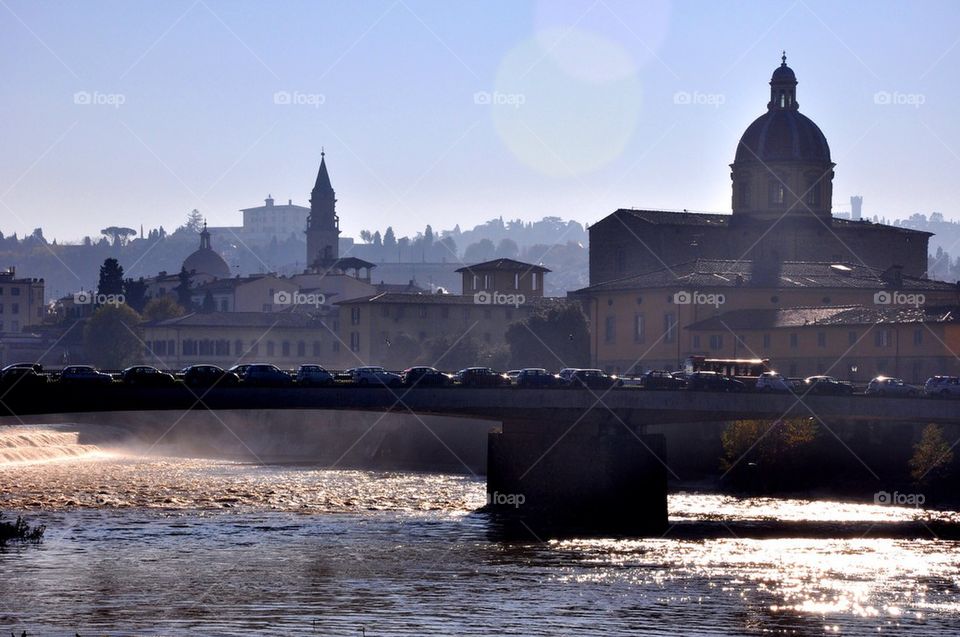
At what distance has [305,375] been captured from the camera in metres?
78.0

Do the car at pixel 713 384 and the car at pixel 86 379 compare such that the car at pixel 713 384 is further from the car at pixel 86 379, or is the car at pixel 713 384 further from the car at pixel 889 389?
the car at pixel 86 379

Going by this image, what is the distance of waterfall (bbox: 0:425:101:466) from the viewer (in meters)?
105

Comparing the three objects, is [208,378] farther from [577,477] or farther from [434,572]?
[434,572]

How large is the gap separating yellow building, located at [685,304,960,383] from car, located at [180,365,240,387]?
4892 cm

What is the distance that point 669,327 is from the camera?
424 ft

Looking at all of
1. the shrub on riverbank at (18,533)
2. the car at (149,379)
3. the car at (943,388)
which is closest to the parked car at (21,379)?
the car at (149,379)

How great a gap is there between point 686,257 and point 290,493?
264ft

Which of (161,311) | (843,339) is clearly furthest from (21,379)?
(161,311)

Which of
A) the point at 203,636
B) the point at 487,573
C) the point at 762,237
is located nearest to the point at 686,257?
the point at 762,237

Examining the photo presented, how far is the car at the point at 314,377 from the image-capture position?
67750 mm

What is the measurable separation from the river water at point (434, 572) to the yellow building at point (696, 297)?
182ft

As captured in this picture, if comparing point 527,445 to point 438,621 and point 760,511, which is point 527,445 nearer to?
point 760,511

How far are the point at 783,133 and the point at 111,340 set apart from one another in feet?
251

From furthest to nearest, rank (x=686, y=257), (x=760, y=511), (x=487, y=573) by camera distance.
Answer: (x=686, y=257) < (x=760, y=511) < (x=487, y=573)
